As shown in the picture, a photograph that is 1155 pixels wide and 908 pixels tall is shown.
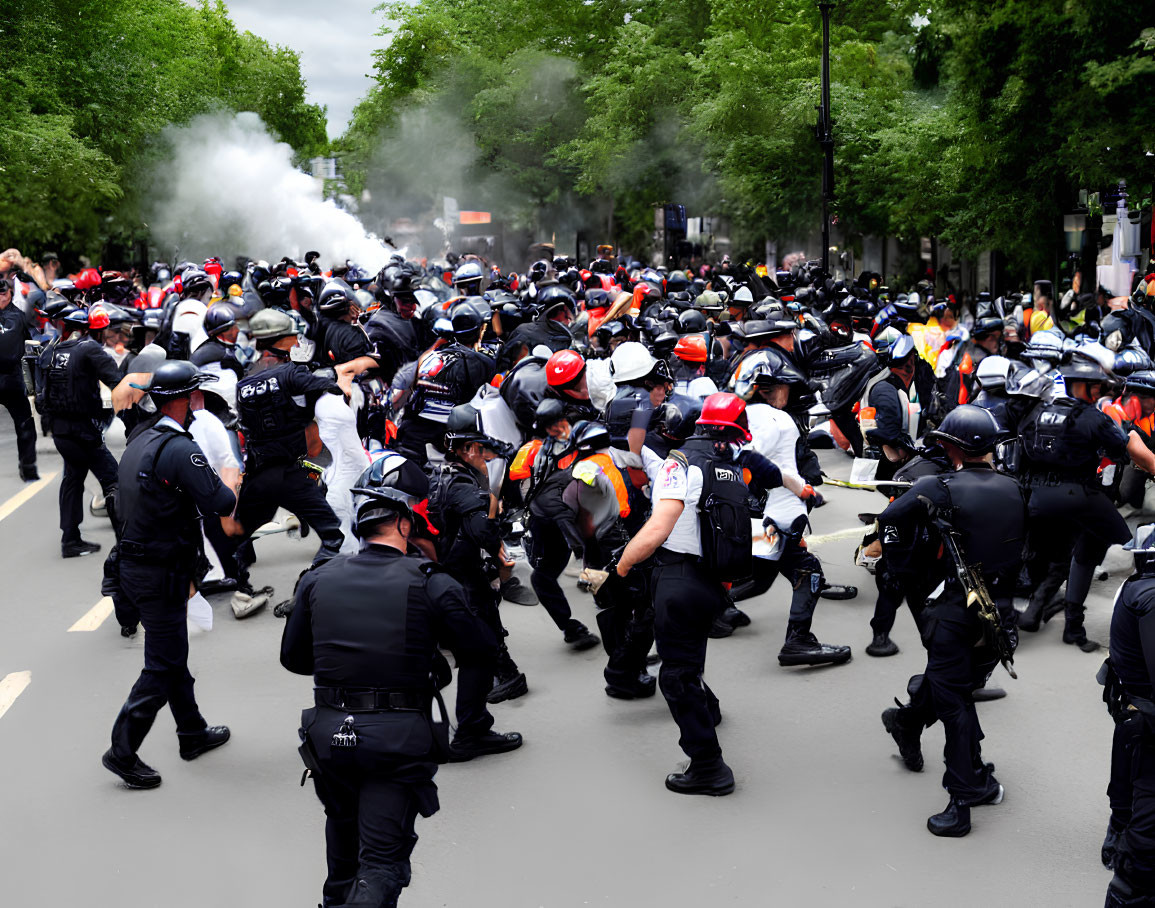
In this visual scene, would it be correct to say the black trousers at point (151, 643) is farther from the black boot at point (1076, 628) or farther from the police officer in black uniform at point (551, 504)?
the black boot at point (1076, 628)

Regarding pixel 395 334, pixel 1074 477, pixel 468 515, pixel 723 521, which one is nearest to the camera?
pixel 723 521

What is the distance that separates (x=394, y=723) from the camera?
14.4 feet

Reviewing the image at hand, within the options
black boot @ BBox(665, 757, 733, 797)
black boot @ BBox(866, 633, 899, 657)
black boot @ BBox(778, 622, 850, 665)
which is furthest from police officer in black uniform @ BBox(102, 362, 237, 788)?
black boot @ BBox(866, 633, 899, 657)

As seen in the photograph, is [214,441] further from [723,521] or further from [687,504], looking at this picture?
[723,521]

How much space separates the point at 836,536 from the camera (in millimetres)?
10992

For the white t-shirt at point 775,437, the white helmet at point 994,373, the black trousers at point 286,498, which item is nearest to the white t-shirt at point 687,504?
the white t-shirt at point 775,437

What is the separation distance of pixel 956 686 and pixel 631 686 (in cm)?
220

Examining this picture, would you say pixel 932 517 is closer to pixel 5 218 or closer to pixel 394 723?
pixel 394 723

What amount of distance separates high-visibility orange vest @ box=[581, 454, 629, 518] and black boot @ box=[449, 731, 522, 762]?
1537 millimetres

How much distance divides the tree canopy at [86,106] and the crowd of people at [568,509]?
13.4 m

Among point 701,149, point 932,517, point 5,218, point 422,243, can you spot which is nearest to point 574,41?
point 701,149

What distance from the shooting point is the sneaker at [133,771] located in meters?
6.23

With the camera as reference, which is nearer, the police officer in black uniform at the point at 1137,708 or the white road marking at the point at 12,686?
the police officer in black uniform at the point at 1137,708

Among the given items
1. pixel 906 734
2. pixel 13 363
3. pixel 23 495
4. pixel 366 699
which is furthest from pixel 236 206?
pixel 366 699
